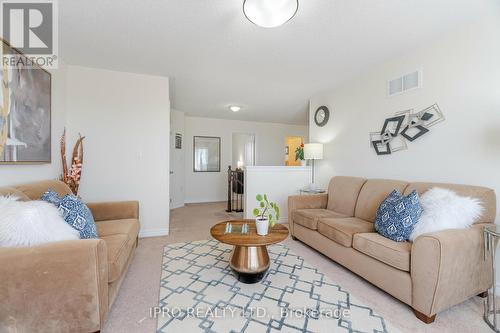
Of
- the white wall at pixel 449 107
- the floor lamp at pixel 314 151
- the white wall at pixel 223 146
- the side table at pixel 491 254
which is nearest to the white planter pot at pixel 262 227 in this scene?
the side table at pixel 491 254

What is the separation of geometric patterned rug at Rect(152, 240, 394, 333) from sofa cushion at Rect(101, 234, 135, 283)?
39cm

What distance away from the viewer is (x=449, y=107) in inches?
85.4

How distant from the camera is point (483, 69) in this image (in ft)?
6.34

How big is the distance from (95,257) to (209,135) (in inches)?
198

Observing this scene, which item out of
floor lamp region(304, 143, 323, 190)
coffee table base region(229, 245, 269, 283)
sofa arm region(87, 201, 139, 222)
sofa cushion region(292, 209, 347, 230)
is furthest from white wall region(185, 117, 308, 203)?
coffee table base region(229, 245, 269, 283)

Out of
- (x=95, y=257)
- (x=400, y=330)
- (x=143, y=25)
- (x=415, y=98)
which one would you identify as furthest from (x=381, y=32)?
(x=95, y=257)

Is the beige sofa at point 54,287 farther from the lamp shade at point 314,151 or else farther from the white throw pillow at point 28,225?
the lamp shade at point 314,151

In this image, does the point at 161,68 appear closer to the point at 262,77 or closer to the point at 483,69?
the point at 262,77

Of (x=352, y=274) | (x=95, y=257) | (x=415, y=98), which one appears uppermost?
(x=415, y=98)

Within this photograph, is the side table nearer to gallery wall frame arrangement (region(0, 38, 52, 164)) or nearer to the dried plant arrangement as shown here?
gallery wall frame arrangement (region(0, 38, 52, 164))

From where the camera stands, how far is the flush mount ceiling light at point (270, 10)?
61.4 inches

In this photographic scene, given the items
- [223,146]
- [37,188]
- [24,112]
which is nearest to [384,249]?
[37,188]

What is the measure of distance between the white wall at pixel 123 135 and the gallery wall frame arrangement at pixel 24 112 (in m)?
0.59

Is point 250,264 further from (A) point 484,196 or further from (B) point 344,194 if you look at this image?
(A) point 484,196
